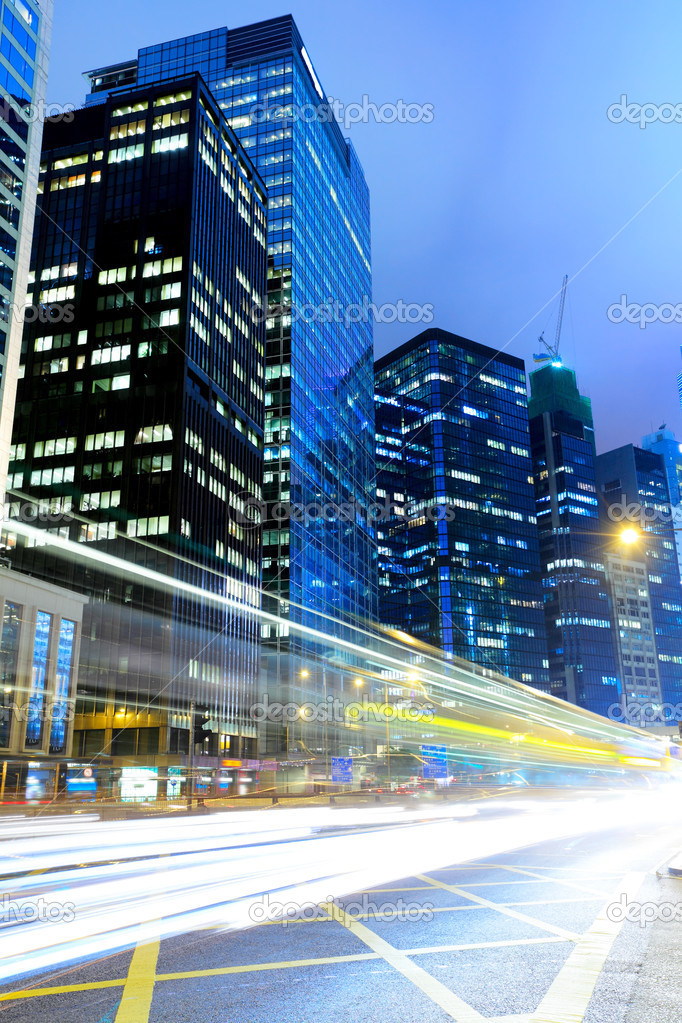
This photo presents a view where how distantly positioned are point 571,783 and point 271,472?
2383 inches

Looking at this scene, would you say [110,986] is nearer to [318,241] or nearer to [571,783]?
[571,783]

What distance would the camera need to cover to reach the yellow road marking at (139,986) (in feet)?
23.1

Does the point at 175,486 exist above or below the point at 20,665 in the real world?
above

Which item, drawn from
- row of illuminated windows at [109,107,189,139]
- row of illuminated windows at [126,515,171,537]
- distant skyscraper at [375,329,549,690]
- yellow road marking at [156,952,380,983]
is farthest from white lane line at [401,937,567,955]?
distant skyscraper at [375,329,549,690]

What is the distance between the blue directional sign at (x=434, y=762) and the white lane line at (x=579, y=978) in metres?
49.9

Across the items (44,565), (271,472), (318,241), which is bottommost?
(44,565)

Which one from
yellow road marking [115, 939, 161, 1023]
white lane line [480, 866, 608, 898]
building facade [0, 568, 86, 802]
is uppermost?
building facade [0, 568, 86, 802]

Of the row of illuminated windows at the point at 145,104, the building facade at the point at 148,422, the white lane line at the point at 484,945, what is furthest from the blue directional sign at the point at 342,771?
the row of illuminated windows at the point at 145,104

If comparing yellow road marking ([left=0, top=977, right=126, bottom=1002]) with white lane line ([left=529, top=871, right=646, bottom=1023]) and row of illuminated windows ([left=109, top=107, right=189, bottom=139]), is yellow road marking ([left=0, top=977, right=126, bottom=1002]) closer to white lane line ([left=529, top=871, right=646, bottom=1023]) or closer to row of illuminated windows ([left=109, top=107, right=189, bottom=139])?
white lane line ([left=529, top=871, right=646, bottom=1023])

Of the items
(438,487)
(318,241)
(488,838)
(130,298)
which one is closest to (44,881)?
(488,838)

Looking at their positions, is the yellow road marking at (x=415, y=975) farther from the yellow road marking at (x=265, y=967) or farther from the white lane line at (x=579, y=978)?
the white lane line at (x=579, y=978)

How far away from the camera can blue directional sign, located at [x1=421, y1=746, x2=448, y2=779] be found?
196 feet

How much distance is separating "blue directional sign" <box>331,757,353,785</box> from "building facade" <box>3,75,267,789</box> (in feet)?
112

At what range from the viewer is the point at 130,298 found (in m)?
95.9
